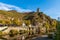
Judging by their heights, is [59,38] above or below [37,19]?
below

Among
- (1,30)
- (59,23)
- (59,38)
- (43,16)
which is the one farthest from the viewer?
(43,16)

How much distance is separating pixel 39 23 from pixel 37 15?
16.0 metres

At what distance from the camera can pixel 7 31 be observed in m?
67.7

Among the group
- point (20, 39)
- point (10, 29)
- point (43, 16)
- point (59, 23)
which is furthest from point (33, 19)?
point (59, 23)

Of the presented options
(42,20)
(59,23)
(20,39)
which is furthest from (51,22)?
(59,23)

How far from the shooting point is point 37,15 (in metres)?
132

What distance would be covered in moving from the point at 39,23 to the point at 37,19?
8129 millimetres

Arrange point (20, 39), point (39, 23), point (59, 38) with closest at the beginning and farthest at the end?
1. point (59, 38)
2. point (20, 39)
3. point (39, 23)

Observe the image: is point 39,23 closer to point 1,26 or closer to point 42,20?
point 42,20

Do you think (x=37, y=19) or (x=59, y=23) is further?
(x=37, y=19)

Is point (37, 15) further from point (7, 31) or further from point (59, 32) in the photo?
point (59, 32)

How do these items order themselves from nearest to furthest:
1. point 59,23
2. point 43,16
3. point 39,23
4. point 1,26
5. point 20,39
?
1. point 59,23
2. point 20,39
3. point 1,26
4. point 39,23
5. point 43,16

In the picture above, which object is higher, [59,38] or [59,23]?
[59,23]

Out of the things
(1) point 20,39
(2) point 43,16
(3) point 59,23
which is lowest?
(1) point 20,39
